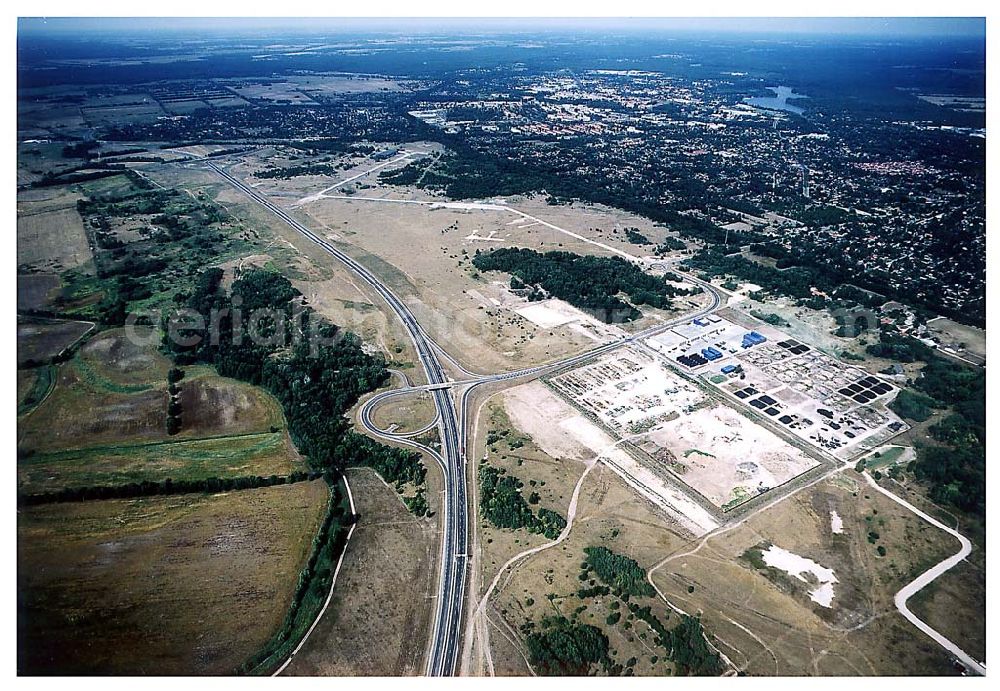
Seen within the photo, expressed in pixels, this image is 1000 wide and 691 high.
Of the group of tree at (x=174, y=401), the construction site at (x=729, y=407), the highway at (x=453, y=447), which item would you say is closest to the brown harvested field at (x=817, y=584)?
the highway at (x=453, y=447)

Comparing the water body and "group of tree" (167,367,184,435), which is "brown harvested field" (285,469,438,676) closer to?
"group of tree" (167,367,184,435)

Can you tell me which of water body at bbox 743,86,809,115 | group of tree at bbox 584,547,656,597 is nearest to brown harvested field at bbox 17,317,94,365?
group of tree at bbox 584,547,656,597

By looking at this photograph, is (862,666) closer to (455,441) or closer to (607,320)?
(455,441)

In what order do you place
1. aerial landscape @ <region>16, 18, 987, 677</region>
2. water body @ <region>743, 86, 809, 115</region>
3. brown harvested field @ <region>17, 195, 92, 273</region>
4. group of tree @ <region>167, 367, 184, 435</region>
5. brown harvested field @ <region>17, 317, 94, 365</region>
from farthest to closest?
water body @ <region>743, 86, 809, 115</region> → brown harvested field @ <region>17, 195, 92, 273</region> → brown harvested field @ <region>17, 317, 94, 365</region> → group of tree @ <region>167, 367, 184, 435</region> → aerial landscape @ <region>16, 18, 987, 677</region>

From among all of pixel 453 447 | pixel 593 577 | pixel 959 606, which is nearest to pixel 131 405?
pixel 453 447

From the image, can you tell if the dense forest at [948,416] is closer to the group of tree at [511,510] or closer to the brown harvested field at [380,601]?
the group of tree at [511,510]

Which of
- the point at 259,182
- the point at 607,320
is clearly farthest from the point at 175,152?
the point at 607,320
